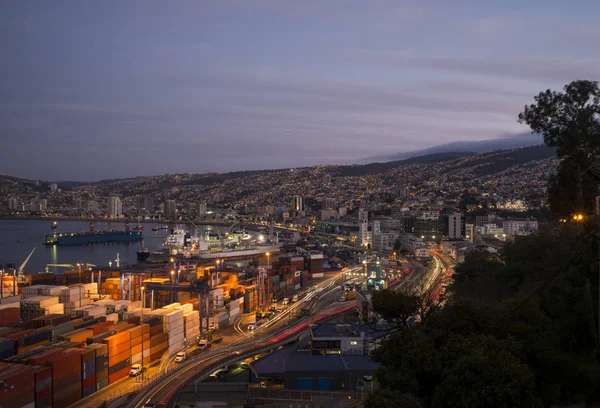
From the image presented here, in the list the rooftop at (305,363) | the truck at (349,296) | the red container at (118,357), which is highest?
the red container at (118,357)

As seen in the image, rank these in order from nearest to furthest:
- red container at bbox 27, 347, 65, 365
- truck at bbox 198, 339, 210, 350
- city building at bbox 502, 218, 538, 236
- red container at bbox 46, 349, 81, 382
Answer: red container at bbox 27, 347, 65, 365, red container at bbox 46, 349, 81, 382, truck at bbox 198, 339, 210, 350, city building at bbox 502, 218, 538, 236

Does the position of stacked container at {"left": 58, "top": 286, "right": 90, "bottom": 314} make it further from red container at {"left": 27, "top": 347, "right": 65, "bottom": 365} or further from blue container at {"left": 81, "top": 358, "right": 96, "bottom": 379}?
red container at {"left": 27, "top": 347, "right": 65, "bottom": 365}

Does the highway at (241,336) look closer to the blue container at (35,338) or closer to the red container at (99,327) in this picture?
the red container at (99,327)

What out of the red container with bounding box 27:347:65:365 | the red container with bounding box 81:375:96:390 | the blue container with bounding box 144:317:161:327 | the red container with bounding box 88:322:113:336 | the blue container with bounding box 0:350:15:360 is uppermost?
the red container with bounding box 27:347:65:365

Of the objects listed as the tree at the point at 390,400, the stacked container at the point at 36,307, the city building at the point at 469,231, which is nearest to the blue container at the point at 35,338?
the stacked container at the point at 36,307

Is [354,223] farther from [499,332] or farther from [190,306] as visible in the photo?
[499,332]

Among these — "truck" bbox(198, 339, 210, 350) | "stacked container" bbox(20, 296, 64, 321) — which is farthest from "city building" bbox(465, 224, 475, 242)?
"stacked container" bbox(20, 296, 64, 321)

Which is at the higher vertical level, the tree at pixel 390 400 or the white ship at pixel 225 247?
the tree at pixel 390 400

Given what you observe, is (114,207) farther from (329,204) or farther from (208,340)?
(208,340)
